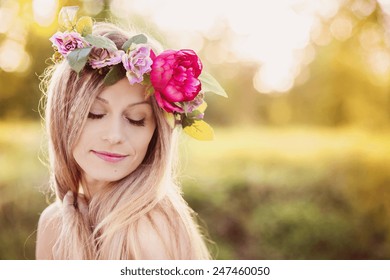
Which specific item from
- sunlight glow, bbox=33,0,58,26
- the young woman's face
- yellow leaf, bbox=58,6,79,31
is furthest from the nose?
sunlight glow, bbox=33,0,58,26

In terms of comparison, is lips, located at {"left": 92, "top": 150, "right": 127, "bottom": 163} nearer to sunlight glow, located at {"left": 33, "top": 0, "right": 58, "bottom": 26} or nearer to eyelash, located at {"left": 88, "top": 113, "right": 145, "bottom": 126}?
eyelash, located at {"left": 88, "top": 113, "right": 145, "bottom": 126}

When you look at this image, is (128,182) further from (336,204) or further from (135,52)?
(336,204)

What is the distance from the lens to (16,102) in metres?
3.54

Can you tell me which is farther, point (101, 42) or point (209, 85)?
point (209, 85)

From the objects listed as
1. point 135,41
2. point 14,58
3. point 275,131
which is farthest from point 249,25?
point 135,41

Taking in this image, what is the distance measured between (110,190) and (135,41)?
0.52 metres

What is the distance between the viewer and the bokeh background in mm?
3371

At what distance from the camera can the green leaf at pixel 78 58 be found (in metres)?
1.71

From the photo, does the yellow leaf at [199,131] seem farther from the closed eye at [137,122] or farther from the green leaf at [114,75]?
the green leaf at [114,75]

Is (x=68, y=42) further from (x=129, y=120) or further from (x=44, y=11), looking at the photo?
(x=44, y=11)

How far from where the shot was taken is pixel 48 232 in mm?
2049

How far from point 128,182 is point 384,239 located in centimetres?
239

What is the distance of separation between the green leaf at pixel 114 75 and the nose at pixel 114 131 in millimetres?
121

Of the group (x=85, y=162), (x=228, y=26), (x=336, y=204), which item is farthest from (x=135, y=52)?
(x=336, y=204)
